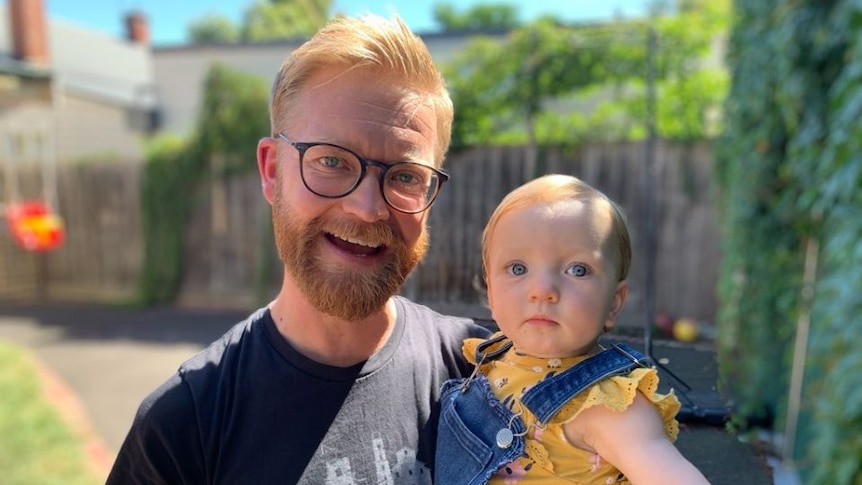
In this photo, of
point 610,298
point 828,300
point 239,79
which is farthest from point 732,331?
point 239,79

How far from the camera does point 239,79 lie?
9.41 meters

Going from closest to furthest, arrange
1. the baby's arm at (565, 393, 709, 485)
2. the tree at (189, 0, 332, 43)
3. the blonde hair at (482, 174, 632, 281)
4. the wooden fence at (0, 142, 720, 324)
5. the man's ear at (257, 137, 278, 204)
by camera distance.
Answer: the baby's arm at (565, 393, 709, 485) < the blonde hair at (482, 174, 632, 281) < the man's ear at (257, 137, 278, 204) < the wooden fence at (0, 142, 720, 324) < the tree at (189, 0, 332, 43)

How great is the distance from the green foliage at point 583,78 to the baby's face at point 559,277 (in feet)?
18.0

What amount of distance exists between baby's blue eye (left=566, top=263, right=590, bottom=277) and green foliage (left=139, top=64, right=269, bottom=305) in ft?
27.9

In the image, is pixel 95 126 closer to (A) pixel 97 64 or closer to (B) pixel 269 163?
(A) pixel 97 64

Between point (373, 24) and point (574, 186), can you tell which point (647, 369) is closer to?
point (574, 186)

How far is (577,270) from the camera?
1.13m

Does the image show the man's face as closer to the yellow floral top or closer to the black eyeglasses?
the black eyeglasses

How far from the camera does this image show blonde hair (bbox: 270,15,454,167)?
4.37ft

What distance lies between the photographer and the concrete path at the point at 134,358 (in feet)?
4.12

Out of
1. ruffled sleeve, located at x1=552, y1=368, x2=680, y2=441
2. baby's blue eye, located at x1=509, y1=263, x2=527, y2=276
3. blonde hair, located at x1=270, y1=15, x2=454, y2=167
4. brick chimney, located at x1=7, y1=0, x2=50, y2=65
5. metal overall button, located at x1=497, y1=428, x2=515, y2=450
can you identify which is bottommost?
metal overall button, located at x1=497, y1=428, x2=515, y2=450

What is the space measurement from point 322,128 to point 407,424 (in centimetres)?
69

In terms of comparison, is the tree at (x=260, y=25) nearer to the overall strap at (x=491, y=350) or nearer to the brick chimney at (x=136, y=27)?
the brick chimney at (x=136, y=27)

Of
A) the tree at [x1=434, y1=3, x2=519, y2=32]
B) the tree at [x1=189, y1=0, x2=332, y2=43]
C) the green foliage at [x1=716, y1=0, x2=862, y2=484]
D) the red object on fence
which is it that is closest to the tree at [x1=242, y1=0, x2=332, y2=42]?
the tree at [x1=189, y1=0, x2=332, y2=43]
